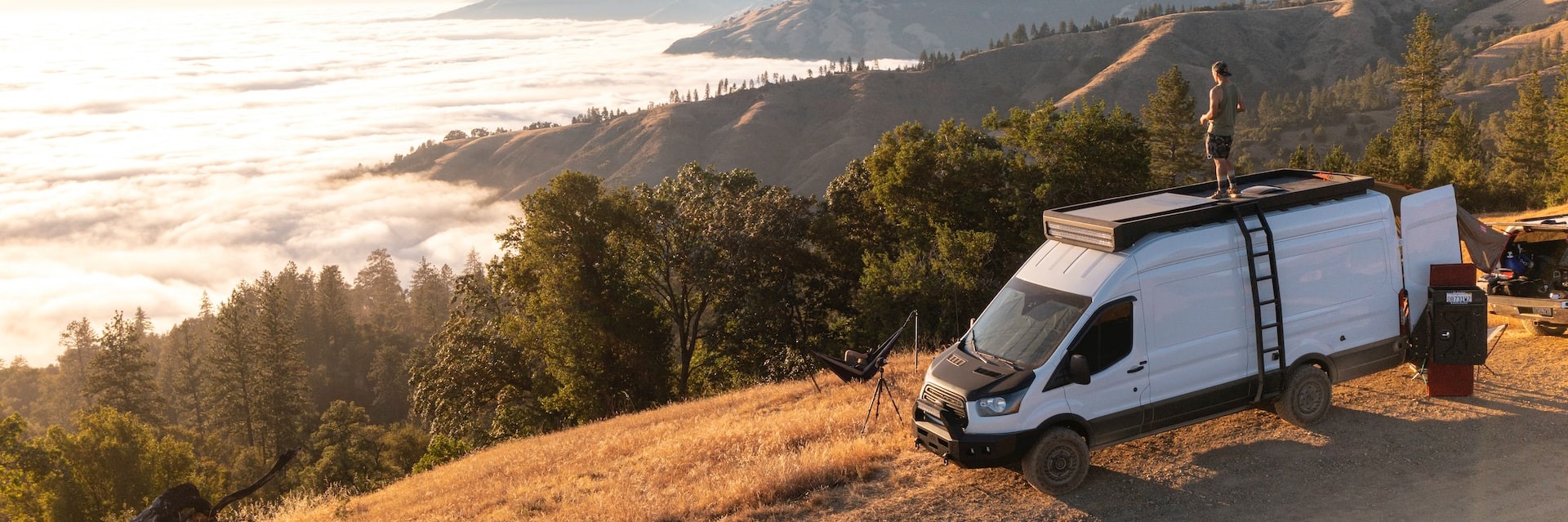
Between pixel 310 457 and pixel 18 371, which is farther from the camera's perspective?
pixel 18 371

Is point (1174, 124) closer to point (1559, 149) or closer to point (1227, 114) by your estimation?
point (1559, 149)

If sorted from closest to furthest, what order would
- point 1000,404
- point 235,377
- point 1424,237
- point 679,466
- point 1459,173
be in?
1. point 1000,404
2. point 1424,237
3. point 679,466
4. point 1459,173
5. point 235,377

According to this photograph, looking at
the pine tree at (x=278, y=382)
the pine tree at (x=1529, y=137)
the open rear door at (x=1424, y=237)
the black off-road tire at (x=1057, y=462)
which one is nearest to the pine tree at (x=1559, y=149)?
the pine tree at (x=1529, y=137)

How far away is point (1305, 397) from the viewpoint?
9.70 m

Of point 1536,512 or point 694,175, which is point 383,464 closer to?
point 694,175

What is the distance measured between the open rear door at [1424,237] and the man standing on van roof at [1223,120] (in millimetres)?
2042

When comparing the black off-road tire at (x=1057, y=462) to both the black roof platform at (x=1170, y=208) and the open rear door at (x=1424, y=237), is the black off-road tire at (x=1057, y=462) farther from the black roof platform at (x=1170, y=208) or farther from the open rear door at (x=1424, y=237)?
the open rear door at (x=1424, y=237)

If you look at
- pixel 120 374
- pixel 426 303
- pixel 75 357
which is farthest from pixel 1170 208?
pixel 75 357

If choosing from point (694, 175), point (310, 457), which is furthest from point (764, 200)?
point (310, 457)

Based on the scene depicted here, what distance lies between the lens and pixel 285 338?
6988 cm

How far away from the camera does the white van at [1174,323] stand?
27.7 ft

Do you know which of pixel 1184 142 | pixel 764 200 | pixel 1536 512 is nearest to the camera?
pixel 1536 512

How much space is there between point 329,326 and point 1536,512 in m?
116

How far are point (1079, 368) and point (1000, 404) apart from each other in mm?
834
